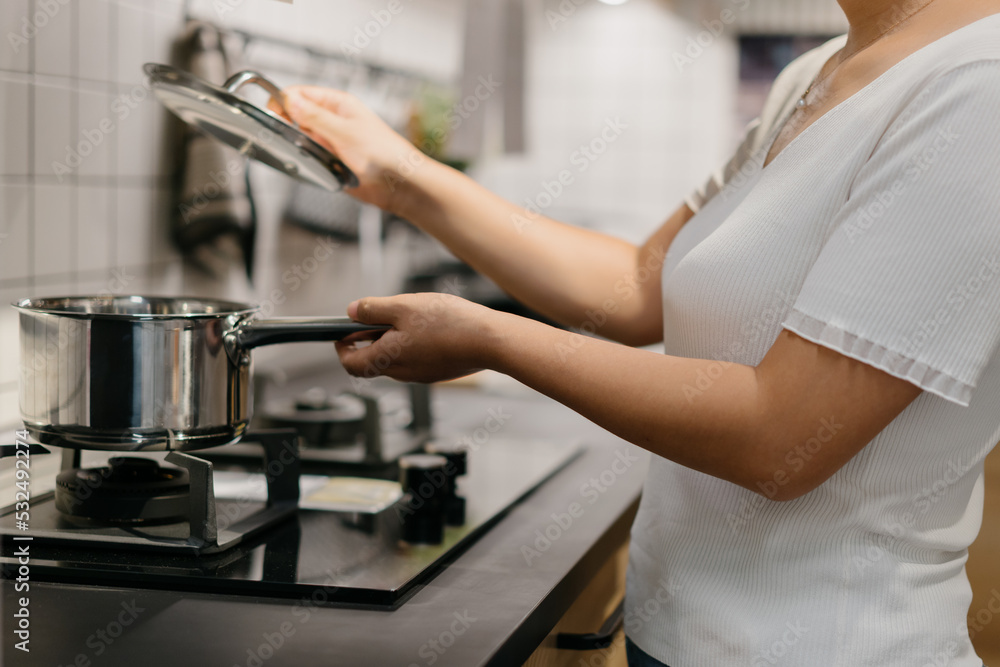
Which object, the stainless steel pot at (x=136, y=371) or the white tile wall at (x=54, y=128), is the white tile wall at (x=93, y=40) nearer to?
the white tile wall at (x=54, y=128)

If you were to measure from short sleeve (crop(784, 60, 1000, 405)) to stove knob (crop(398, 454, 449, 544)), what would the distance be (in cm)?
40

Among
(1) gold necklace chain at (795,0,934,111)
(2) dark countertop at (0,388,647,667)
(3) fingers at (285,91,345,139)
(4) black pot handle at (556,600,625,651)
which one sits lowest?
(4) black pot handle at (556,600,625,651)

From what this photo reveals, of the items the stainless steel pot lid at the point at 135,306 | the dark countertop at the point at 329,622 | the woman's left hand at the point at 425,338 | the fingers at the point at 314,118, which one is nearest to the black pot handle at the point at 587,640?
the dark countertop at the point at 329,622

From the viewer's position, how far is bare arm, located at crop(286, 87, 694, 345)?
3.01 feet

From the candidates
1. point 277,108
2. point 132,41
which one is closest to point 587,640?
point 277,108

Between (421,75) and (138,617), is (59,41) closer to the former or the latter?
(138,617)

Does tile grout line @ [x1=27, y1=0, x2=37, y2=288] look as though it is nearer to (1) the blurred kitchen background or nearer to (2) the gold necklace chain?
(1) the blurred kitchen background

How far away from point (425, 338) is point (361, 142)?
367 mm

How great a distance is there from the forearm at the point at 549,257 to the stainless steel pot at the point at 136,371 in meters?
0.25

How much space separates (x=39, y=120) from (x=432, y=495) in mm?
574

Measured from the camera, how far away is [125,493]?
0.77 m

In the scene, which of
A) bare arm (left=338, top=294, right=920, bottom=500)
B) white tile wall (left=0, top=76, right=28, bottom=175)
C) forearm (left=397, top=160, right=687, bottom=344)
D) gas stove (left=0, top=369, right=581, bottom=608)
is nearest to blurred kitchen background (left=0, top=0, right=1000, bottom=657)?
white tile wall (left=0, top=76, right=28, bottom=175)

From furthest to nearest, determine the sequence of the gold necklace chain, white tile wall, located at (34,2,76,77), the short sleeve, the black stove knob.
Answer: white tile wall, located at (34,2,76,77), the black stove knob, the gold necklace chain, the short sleeve

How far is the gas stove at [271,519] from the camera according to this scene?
68cm
